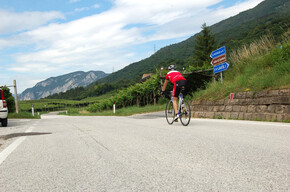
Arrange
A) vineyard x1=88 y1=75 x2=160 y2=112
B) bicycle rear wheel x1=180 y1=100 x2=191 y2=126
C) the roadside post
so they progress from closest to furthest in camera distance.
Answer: bicycle rear wheel x1=180 y1=100 x2=191 y2=126
the roadside post
vineyard x1=88 y1=75 x2=160 y2=112

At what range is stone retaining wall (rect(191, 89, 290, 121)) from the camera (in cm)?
796

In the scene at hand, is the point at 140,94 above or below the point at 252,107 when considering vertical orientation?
above

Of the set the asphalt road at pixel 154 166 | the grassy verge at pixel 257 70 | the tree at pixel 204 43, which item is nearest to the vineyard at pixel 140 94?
the grassy verge at pixel 257 70

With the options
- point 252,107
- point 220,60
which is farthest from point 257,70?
point 252,107

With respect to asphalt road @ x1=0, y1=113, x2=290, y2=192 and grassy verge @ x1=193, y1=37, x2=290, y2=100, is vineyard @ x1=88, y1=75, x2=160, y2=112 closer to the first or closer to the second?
grassy verge @ x1=193, y1=37, x2=290, y2=100

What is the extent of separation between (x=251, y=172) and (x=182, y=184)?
878 millimetres

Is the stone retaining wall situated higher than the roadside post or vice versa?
the roadside post

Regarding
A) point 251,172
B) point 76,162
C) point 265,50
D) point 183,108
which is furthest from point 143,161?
point 265,50

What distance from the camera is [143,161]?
3711 millimetres

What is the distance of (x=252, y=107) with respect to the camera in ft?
30.0

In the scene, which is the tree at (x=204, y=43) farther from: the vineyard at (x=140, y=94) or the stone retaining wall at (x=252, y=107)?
the stone retaining wall at (x=252, y=107)

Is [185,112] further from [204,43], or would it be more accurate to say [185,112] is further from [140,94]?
[204,43]

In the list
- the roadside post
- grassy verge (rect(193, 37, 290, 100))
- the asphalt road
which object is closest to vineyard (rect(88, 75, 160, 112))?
grassy verge (rect(193, 37, 290, 100))

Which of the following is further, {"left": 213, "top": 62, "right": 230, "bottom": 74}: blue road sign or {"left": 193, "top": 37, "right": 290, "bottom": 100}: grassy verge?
{"left": 213, "top": 62, "right": 230, "bottom": 74}: blue road sign
